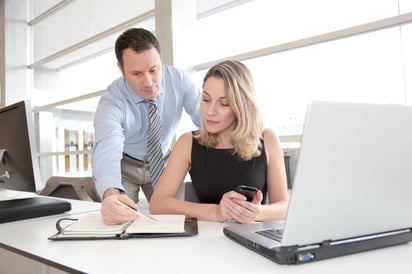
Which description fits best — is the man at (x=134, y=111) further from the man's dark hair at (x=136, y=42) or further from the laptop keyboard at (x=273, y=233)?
the laptop keyboard at (x=273, y=233)

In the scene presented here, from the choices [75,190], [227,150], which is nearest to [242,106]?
[227,150]

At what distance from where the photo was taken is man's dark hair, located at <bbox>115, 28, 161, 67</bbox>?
1659mm

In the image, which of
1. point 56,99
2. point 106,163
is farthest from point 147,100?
point 56,99

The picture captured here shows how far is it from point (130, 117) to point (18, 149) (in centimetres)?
57

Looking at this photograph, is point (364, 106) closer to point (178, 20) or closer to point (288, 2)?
point (288, 2)

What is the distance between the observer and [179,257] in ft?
2.61

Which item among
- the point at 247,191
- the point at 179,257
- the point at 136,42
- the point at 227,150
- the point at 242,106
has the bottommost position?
the point at 179,257

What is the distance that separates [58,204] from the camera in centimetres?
144

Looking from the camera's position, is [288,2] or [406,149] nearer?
[406,149]

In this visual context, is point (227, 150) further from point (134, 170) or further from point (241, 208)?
point (134, 170)

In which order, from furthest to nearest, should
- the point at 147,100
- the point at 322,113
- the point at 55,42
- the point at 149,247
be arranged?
the point at 55,42 < the point at 147,100 < the point at 149,247 < the point at 322,113

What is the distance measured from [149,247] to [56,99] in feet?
13.3

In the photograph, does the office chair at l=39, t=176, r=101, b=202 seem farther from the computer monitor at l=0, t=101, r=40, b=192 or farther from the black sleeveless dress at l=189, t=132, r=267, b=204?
the black sleeveless dress at l=189, t=132, r=267, b=204

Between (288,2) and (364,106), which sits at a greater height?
(288,2)
